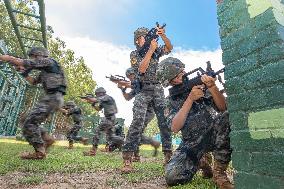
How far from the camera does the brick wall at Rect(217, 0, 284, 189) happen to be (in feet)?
6.33

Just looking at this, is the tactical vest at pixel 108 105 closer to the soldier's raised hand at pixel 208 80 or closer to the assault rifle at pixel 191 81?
the assault rifle at pixel 191 81

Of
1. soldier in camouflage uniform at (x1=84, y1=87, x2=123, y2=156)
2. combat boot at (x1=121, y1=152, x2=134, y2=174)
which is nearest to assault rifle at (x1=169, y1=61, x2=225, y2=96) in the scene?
combat boot at (x1=121, y1=152, x2=134, y2=174)

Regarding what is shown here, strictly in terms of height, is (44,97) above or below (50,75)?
below

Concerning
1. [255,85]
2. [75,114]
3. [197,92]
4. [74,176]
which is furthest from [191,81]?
[75,114]

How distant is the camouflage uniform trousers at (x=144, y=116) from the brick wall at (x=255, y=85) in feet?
8.07

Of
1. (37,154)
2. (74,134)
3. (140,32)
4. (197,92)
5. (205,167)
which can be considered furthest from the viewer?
(74,134)

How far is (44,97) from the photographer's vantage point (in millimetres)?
5547

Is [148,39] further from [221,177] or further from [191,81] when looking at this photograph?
[221,177]

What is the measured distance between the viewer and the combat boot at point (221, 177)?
3.26 meters

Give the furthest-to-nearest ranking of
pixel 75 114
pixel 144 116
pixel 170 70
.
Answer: pixel 75 114 < pixel 144 116 < pixel 170 70

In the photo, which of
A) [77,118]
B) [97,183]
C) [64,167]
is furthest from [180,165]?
[77,118]

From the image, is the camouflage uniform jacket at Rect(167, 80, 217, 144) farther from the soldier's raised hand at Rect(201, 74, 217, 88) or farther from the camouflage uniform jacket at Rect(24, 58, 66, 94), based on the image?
the camouflage uniform jacket at Rect(24, 58, 66, 94)

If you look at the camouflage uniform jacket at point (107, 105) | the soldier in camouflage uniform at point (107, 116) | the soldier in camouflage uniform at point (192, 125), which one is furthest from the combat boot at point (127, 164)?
the camouflage uniform jacket at point (107, 105)

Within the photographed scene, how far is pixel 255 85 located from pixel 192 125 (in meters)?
1.79
